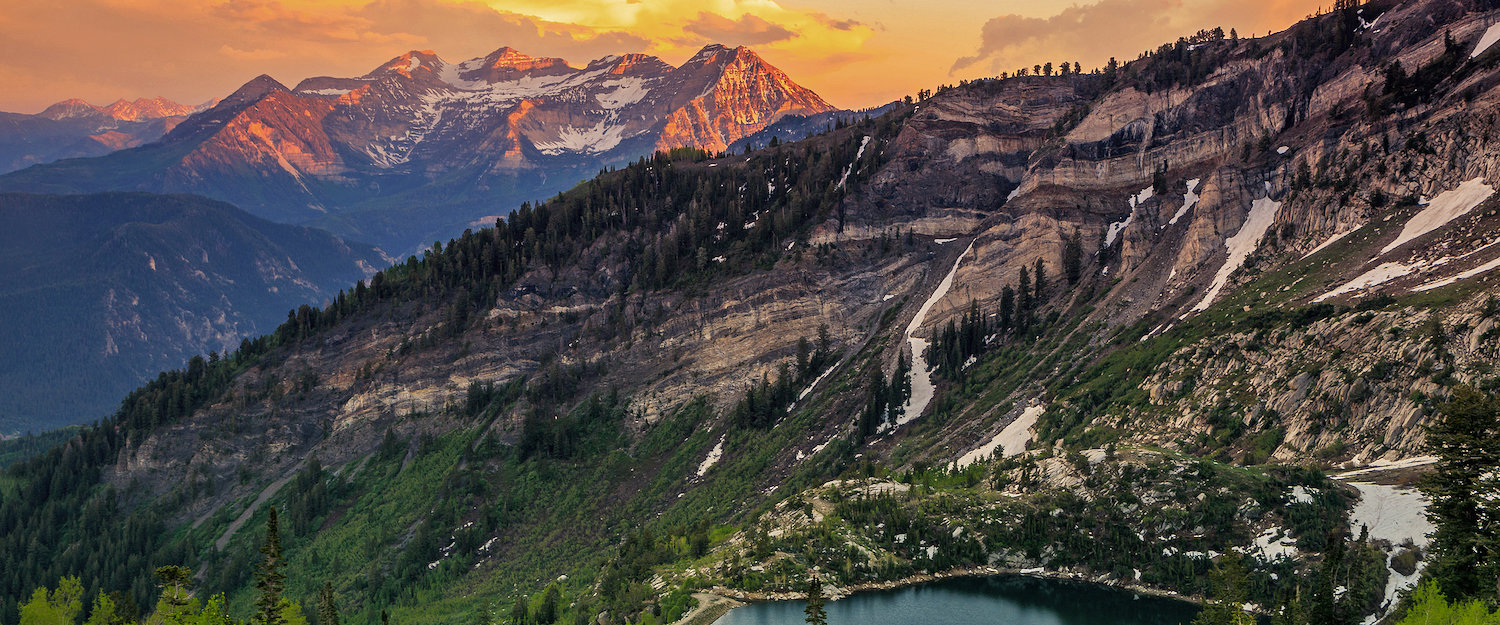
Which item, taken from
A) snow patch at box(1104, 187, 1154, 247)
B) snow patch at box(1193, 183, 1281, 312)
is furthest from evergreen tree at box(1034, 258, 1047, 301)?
snow patch at box(1193, 183, 1281, 312)

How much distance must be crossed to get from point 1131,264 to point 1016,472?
51764mm

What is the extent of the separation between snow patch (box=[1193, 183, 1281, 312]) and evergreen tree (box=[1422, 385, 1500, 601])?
69.2 m

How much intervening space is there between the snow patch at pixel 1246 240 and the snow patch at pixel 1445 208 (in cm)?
1972

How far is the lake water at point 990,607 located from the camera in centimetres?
9881

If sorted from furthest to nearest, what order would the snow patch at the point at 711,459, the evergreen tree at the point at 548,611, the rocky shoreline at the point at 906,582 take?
the snow patch at the point at 711,459 < the evergreen tree at the point at 548,611 < the rocky shoreline at the point at 906,582

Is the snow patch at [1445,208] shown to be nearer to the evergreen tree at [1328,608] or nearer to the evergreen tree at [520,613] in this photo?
the evergreen tree at [1328,608]

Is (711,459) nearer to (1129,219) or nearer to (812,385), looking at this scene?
(812,385)

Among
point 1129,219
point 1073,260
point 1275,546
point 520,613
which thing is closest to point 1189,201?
point 1129,219

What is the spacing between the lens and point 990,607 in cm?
10325

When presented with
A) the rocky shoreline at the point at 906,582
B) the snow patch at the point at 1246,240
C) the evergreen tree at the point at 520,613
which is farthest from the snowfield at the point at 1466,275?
the evergreen tree at the point at 520,613

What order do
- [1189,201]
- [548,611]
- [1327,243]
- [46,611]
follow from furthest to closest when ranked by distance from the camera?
1. [1189,201]
2. [1327,243]
3. [548,611]
4. [46,611]

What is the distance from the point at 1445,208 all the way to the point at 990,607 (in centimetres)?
7257

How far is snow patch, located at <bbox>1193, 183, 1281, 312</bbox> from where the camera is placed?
14225 cm

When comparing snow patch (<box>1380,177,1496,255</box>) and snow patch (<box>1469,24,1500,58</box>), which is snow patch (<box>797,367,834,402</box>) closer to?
snow patch (<box>1380,177,1496,255</box>)
